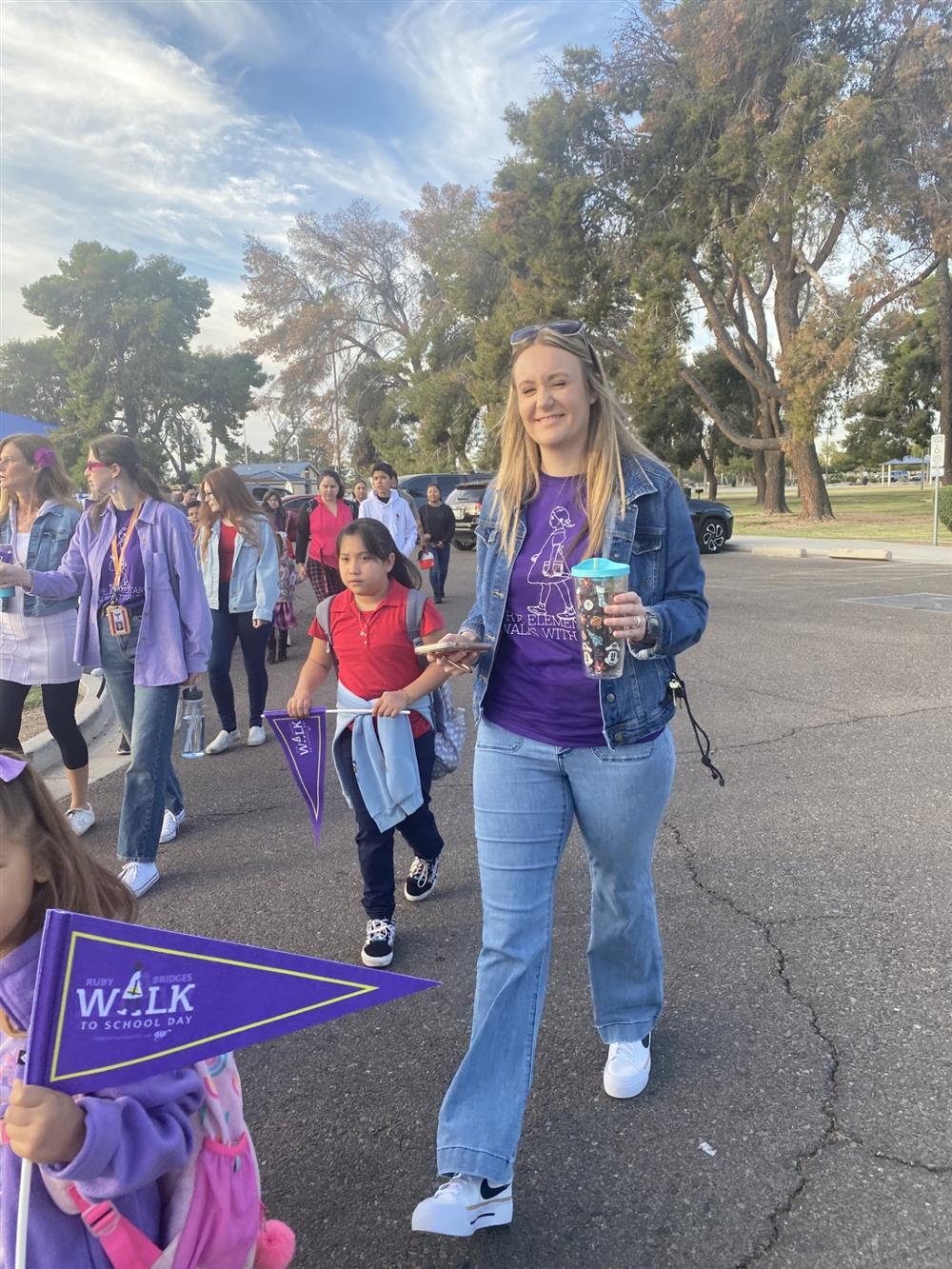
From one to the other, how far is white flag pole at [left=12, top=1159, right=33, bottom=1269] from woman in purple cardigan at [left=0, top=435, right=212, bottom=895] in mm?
2728

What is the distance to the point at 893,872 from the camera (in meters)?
3.75

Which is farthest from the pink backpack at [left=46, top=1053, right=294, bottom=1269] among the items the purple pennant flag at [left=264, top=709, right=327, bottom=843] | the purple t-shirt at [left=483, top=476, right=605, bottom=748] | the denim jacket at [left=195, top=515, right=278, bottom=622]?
the denim jacket at [left=195, top=515, right=278, bottom=622]

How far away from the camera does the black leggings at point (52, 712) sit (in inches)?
172

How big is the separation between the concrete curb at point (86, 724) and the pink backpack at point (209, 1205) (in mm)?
4409

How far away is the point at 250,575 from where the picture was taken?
20.0 ft

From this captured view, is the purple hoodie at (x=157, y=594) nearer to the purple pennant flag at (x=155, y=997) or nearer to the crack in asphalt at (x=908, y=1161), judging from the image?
the purple pennant flag at (x=155, y=997)

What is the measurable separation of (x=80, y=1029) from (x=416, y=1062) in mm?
1656

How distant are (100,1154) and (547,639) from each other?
1.38m

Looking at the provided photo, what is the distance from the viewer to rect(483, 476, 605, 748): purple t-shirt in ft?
7.13

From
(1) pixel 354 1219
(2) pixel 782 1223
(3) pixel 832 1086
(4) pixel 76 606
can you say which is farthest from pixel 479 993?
(4) pixel 76 606

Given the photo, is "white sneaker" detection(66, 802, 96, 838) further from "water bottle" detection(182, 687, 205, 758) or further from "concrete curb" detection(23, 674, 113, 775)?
"water bottle" detection(182, 687, 205, 758)

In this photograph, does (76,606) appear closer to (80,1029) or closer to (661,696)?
(661,696)

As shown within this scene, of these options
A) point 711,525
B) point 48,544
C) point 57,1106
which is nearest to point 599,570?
point 57,1106

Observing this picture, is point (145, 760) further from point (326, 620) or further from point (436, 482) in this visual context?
point (436, 482)
